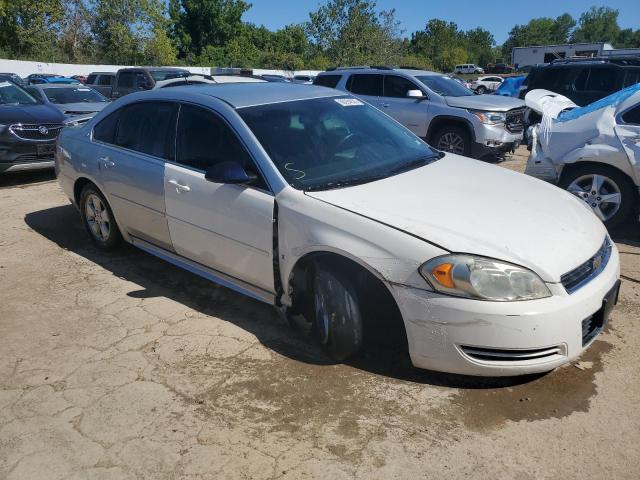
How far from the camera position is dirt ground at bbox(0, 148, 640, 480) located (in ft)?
8.30

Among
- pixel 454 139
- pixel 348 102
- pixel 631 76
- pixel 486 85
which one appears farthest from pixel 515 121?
pixel 486 85

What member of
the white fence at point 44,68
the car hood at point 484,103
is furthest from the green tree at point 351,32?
the car hood at point 484,103

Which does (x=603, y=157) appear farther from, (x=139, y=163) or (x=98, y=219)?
(x=98, y=219)

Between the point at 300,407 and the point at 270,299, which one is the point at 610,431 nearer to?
the point at 300,407

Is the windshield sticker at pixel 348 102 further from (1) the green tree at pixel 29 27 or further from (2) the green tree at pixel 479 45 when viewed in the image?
(2) the green tree at pixel 479 45

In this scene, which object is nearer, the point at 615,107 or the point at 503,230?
the point at 503,230

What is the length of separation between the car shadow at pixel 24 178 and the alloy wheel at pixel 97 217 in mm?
4055

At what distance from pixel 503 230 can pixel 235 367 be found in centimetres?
178

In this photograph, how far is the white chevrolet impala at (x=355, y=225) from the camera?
2738 mm

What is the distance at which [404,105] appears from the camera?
10.3 meters

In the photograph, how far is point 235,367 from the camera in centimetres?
336

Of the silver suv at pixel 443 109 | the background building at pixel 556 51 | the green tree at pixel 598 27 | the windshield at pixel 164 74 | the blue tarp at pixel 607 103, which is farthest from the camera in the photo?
the green tree at pixel 598 27

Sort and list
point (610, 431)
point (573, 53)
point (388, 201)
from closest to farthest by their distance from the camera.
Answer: point (610, 431) < point (388, 201) < point (573, 53)

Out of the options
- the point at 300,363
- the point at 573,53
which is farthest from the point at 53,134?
the point at 573,53
